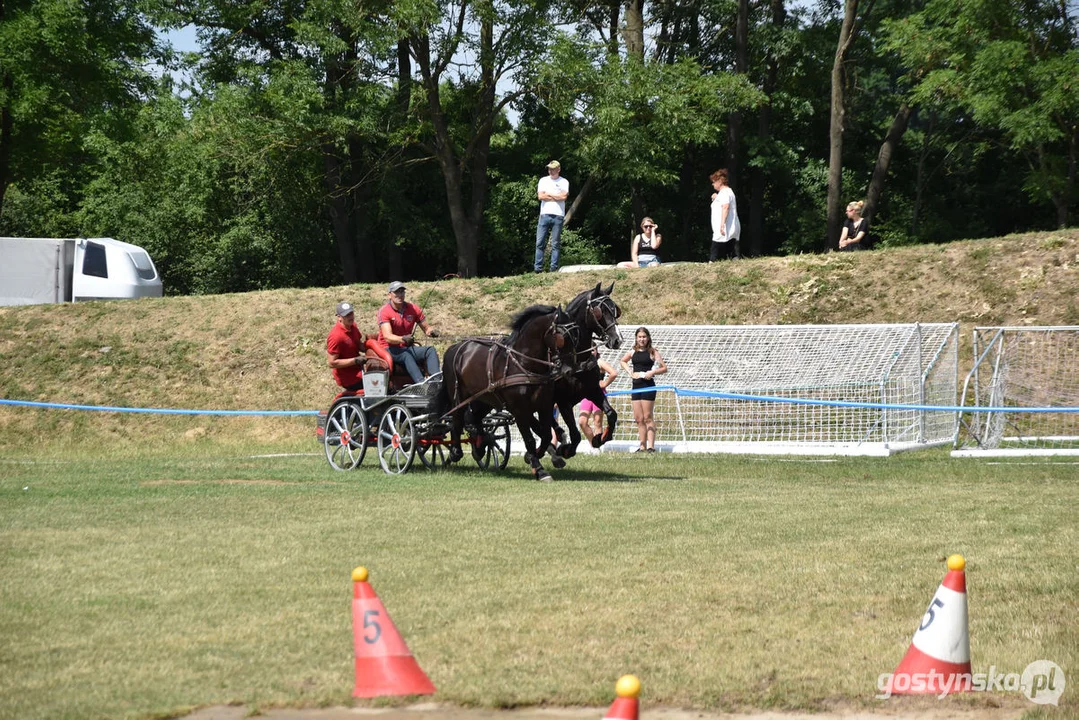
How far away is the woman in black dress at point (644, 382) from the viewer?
18703mm

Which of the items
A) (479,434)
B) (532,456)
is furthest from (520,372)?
(479,434)

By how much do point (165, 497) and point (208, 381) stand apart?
1332 cm

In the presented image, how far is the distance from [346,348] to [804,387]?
696cm

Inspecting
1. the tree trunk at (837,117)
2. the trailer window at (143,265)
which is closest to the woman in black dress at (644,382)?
the tree trunk at (837,117)

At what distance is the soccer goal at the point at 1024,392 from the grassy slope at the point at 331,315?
1.87 metres

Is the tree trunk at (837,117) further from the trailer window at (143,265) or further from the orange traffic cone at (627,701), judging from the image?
the orange traffic cone at (627,701)

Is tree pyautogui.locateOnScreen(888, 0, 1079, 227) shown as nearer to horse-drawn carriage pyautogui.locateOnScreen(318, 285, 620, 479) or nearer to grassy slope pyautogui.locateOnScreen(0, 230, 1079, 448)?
grassy slope pyautogui.locateOnScreen(0, 230, 1079, 448)

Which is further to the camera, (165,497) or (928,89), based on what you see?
(928,89)

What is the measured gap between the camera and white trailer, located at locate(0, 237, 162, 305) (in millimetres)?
31359

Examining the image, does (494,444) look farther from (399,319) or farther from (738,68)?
(738,68)

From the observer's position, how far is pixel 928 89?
29281 millimetres

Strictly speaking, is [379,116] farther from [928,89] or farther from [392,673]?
[392,673]

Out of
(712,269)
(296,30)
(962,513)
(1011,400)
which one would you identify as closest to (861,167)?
(712,269)

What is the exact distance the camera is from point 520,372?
14.6 metres
